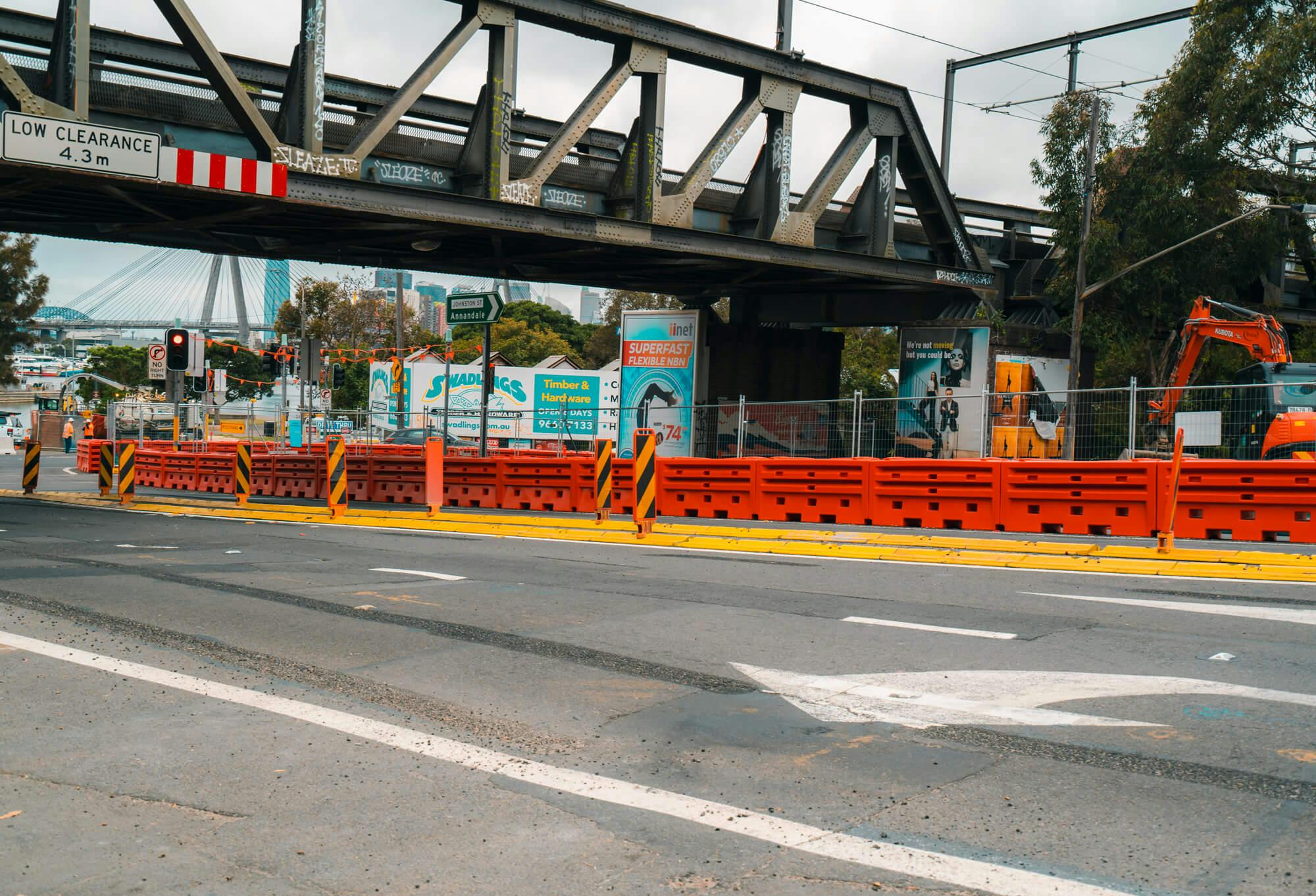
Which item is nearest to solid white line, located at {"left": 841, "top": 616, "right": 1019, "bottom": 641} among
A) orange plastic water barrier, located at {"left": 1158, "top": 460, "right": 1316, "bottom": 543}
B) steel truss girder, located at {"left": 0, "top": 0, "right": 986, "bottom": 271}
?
orange plastic water barrier, located at {"left": 1158, "top": 460, "right": 1316, "bottom": 543}

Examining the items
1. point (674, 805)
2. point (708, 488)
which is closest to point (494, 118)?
point (708, 488)

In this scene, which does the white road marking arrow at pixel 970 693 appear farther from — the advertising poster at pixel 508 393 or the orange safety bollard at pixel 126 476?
the advertising poster at pixel 508 393

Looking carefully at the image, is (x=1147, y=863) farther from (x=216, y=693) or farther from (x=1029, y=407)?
(x=1029, y=407)

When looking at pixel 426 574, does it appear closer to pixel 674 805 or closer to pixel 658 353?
pixel 674 805

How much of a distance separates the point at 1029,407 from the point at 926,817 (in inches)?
942

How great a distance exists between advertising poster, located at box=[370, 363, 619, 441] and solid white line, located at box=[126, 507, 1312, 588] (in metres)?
31.9

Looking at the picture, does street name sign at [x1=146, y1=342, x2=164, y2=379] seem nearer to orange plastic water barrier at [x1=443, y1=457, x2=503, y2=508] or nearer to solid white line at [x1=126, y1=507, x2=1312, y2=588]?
orange plastic water barrier at [x1=443, y1=457, x2=503, y2=508]

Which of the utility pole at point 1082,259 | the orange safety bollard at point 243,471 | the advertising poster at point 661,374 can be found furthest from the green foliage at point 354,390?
the orange safety bollard at point 243,471

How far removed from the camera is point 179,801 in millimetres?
4734

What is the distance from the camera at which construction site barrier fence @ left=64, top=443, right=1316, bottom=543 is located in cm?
1491

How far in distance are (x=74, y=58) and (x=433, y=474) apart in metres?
7.80

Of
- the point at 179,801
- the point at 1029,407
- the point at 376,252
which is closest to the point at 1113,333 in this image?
the point at 1029,407

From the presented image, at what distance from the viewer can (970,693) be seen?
6344 millimetres

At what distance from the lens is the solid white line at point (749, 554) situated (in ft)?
34.9
